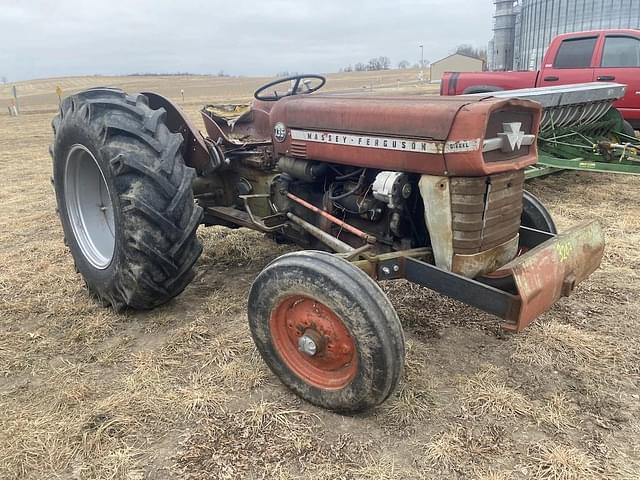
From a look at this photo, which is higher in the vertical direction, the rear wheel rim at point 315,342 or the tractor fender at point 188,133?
the tractor fender at point 188,133

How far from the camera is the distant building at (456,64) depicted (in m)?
36.1

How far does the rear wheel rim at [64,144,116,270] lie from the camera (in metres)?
3.47

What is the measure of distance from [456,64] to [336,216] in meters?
37.6

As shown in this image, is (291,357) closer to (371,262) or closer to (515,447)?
(371,262)

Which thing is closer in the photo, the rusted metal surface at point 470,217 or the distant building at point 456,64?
the rusted metal surface at point 470,217

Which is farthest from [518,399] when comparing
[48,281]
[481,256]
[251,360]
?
[48,281]

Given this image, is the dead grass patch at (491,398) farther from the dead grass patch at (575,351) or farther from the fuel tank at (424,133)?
the fuel tank at (424,133)

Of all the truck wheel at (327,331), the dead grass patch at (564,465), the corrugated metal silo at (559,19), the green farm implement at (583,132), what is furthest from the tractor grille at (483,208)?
the corrugated metal silo at (559,19)

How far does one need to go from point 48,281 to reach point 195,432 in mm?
2211

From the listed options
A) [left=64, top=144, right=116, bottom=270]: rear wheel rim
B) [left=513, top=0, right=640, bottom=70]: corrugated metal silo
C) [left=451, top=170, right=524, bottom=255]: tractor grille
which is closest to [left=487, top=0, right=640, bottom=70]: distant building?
[left=513, top=0, right=640, bottom=70]: corrugated metal silo

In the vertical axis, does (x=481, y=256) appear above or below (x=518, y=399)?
above

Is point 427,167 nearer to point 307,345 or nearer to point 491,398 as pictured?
point 307,345

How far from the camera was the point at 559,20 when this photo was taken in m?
19.2

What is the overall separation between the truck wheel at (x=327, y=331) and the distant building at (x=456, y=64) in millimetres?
35684
